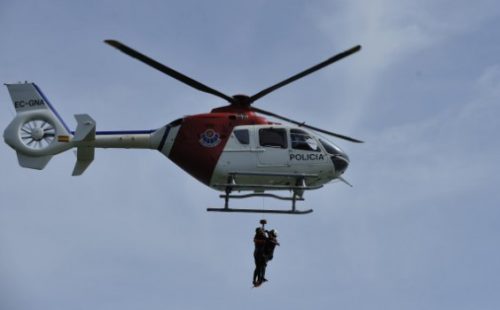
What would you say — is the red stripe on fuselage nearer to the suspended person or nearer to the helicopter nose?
the suspended person

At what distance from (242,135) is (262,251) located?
328cm

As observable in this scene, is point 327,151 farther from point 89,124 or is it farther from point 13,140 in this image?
point 13,140

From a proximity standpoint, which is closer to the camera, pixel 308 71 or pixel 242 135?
pixel 308 71

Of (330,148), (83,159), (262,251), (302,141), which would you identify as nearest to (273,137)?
(302,141)

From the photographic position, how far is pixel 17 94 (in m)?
22.8

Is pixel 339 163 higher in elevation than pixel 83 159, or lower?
higher

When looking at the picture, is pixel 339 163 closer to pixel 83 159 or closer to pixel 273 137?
pixel 273 137

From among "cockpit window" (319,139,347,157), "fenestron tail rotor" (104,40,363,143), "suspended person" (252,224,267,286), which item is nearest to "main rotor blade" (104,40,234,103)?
"fenestron tail rotor" (104,40,363,143)

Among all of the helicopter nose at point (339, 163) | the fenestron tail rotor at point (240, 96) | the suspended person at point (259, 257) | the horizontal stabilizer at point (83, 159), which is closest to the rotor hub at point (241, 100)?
the fenestron tail rotor at point (240, 96)

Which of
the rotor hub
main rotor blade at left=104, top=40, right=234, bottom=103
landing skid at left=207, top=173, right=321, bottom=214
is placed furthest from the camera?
the rotor hub

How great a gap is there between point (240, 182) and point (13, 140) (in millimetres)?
6564

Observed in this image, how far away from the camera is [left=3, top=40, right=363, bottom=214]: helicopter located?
69.6 ft

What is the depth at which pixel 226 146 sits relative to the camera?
21.4m

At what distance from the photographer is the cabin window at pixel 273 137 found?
21.5 metres
